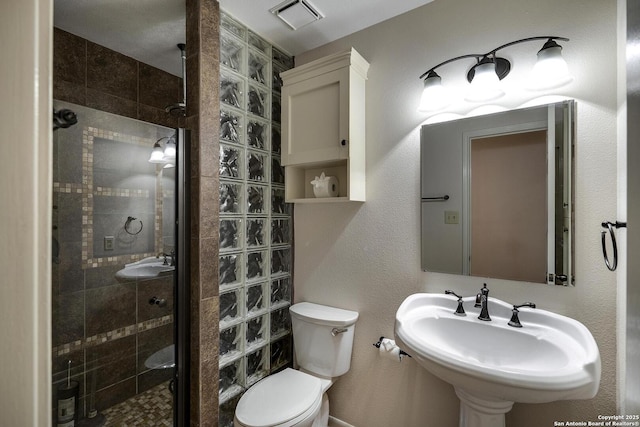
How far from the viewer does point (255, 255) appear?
1683 millimetres

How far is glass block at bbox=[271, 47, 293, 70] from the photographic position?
5.91 ft

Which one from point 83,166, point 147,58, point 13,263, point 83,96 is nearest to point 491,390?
point 13,263

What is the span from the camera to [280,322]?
1849 mm

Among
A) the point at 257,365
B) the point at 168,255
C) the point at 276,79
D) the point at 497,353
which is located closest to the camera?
the point at 497,353

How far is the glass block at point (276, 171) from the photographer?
180cm

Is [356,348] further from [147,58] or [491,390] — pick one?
[147,58]

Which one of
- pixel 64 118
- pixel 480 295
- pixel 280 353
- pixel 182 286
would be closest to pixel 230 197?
pixel 182 286

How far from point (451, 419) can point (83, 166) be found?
1948mm

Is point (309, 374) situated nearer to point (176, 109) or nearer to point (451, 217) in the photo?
point (451, 217)

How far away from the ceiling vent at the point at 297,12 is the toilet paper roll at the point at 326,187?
0.87 meters

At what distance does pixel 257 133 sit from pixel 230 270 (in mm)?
812

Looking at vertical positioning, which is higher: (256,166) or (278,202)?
(256,166)

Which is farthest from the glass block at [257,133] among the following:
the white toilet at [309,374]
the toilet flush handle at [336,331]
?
the toilet flush handle at [336,331]

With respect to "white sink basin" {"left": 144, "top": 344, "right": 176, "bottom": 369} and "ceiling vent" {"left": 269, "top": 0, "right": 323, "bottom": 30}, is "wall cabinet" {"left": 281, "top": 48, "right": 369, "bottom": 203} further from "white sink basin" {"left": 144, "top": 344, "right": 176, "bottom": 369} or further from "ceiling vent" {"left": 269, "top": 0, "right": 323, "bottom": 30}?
"white sink basin" {"left": 144, "top": 344, "right": 176, "bottom": 369}
